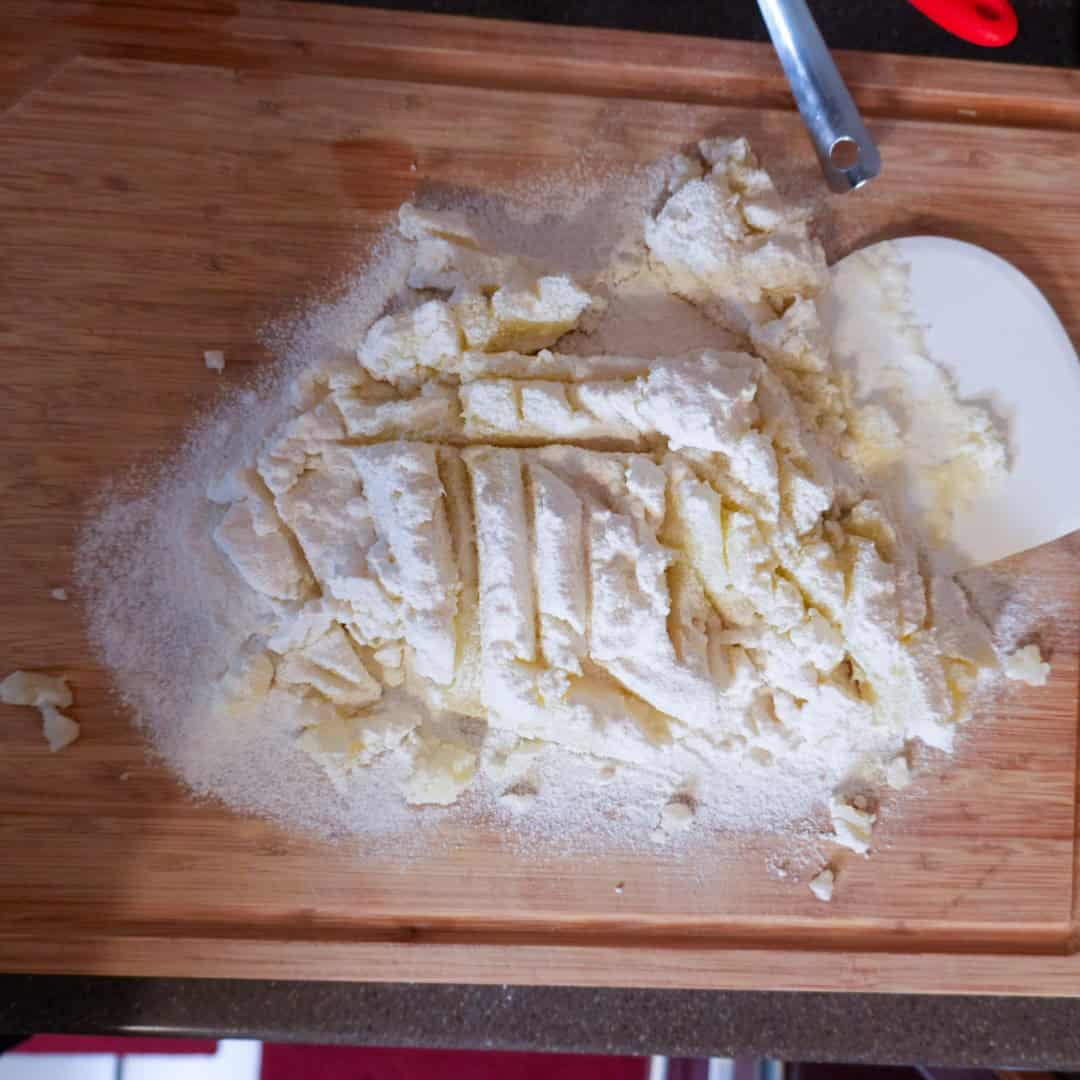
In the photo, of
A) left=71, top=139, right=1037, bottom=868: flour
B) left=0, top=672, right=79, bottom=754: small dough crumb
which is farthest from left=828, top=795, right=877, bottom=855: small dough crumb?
left=0, top=672, right=79, bottom=754: small dough crumb

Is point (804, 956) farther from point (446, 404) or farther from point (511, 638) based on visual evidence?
point (446, 404)

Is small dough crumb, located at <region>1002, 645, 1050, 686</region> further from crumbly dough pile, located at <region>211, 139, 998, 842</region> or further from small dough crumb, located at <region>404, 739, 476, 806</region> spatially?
small dough crumb, located at <region>404, 739, 476, 806</region>

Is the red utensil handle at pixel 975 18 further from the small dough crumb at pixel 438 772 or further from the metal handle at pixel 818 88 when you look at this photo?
the small dough crumb at pixel 438 772

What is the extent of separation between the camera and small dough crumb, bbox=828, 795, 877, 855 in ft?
4.72

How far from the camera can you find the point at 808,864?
146 centimetres

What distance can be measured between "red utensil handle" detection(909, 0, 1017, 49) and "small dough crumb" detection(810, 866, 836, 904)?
4.04 feet

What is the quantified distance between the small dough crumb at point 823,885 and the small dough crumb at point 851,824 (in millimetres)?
52

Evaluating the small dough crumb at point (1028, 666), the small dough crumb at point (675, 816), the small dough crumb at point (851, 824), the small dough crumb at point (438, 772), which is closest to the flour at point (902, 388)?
the small dough crumb at point (1028, 666)

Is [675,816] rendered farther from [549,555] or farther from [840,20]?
[840,20]

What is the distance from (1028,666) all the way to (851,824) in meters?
0.37

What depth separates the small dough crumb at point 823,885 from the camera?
1445 millimetres

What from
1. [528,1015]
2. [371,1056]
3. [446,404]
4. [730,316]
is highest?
[730,316]

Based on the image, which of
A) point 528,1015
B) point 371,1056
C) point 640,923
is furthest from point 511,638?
point 371,1056

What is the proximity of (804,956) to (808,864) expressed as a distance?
0.45 feet
